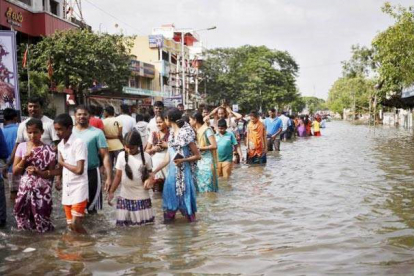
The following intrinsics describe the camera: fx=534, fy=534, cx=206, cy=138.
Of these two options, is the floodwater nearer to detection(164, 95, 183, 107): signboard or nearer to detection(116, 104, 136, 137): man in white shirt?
detection(116, 104, 136, 137): man in white shirt

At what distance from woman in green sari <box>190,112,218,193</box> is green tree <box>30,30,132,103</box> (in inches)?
679

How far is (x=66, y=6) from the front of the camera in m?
35.0

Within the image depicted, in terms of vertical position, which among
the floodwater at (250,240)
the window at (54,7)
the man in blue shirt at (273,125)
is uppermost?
the window at (54,7)

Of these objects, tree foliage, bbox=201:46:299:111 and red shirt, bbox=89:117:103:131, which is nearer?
red shirt, bbox=89:117:103:131

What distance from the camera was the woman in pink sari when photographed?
20.0 feet

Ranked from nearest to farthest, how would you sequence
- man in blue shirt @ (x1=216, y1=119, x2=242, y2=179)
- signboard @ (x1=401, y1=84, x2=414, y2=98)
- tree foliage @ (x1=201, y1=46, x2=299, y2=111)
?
man in blue shirt @ (x1=216, y1=119, x2=242, y2=179)
signboard @ (x1=401, y1=84, x2=414, y2=98)
tree foliage @ (x1=201, y1=46, x2=299, y2=111)

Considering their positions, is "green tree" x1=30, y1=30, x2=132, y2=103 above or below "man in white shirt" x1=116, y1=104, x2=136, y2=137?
above

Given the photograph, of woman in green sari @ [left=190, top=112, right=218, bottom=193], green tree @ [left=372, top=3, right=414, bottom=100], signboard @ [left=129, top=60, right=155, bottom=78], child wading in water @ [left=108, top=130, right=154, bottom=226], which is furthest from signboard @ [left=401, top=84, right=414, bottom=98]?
child wading in water @ [left=108, top=130, right=154, bottom=226]

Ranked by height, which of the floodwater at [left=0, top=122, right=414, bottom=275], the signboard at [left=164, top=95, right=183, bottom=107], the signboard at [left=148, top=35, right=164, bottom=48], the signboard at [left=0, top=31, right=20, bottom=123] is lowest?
the floodwater at [left=0, top=122, right=414, bottom=275]

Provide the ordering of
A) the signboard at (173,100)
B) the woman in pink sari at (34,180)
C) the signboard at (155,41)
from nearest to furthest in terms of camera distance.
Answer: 1. the woman in pink sari at (34,180)
2. the signboard at (173,100)
3. the signboard at (155,41)

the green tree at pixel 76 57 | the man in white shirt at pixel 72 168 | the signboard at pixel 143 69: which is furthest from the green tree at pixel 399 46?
the signboard at pixel 143 69

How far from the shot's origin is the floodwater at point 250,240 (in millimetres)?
5002

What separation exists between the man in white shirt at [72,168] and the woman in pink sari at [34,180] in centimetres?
26

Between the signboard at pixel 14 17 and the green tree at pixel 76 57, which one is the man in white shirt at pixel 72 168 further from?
the signboard at pixel 14 17
